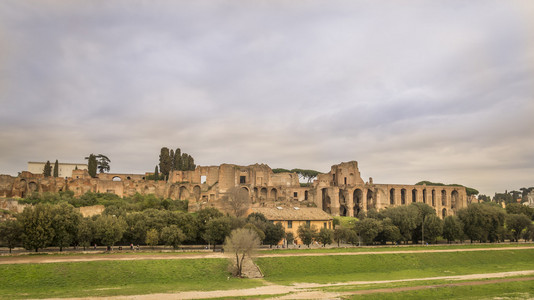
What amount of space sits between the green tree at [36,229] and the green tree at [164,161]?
118 feet

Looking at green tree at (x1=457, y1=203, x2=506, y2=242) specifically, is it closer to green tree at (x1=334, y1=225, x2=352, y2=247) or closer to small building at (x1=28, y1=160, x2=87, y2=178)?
green tree at (x1=334, y1=225, x2=352, y2=247)

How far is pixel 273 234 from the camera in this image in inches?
1724

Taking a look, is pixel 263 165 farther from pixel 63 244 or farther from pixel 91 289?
pixel 91 289

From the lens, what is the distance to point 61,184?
201 feet

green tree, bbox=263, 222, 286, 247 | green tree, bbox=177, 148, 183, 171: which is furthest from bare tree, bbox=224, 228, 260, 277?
green tree, bbox=177, 148, 183, 171

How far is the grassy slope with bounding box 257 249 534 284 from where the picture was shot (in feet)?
111

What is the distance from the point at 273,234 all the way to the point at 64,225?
20969 millimetres

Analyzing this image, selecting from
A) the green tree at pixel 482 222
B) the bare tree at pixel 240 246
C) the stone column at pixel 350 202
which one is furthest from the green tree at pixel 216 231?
the stone column at pixel 350 202

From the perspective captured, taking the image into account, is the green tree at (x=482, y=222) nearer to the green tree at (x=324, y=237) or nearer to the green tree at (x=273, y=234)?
the green tree at (x=324, y=237)

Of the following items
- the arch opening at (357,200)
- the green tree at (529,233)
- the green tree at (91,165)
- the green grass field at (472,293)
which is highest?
the green tree at (91,165)

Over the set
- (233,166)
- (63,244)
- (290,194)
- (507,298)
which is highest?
(233,166)

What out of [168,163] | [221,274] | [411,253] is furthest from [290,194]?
[221,274]

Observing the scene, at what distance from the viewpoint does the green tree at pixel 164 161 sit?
7106 cm

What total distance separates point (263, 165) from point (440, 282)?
159 feet
